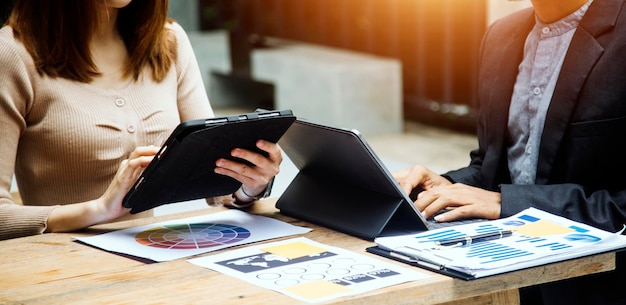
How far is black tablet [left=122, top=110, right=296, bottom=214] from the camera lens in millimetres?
1980

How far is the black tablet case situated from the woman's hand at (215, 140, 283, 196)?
91 millimetres

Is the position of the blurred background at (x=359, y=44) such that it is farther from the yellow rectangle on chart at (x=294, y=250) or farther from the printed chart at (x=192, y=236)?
the yellow rectangle on chart at (x=294, y=250)

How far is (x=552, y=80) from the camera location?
8.21 ft

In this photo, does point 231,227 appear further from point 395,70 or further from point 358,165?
point 395,70

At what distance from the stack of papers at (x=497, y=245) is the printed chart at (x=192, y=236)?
354 mm

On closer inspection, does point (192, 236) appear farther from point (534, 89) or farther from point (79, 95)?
point (534, 89)

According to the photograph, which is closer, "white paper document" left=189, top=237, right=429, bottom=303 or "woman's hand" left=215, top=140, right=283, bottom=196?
"white paper document" left=189, top=237, right=429, bottom=303

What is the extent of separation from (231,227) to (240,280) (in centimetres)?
44

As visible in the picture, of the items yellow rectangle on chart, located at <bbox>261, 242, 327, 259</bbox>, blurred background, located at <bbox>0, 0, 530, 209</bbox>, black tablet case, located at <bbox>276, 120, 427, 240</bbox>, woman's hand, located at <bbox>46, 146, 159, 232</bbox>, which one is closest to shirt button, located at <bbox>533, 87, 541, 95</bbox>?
black tablet case, located at <bbox>276, 120, 427, 240</bbox>

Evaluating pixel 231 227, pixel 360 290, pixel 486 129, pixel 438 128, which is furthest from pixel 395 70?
pixel 360 290

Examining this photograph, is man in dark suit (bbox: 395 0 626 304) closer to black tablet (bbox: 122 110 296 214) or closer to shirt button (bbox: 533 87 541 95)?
shirt button (bbox: 533 87 541 95)

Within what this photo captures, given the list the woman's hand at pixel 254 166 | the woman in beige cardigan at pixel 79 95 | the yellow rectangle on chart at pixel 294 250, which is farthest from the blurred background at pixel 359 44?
the yellow rectangle on chart at pixel 294 250

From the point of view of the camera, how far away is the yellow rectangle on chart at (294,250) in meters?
1.97

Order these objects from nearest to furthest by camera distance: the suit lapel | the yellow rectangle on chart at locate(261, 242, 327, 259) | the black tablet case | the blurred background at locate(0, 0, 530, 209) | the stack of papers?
the stack of papers < the yellow rectangle on chart at locate(261, 242, 327, 259) < the black tablet case < the suit lapel < the blurred background at locate(0, 0, 530, 209)
